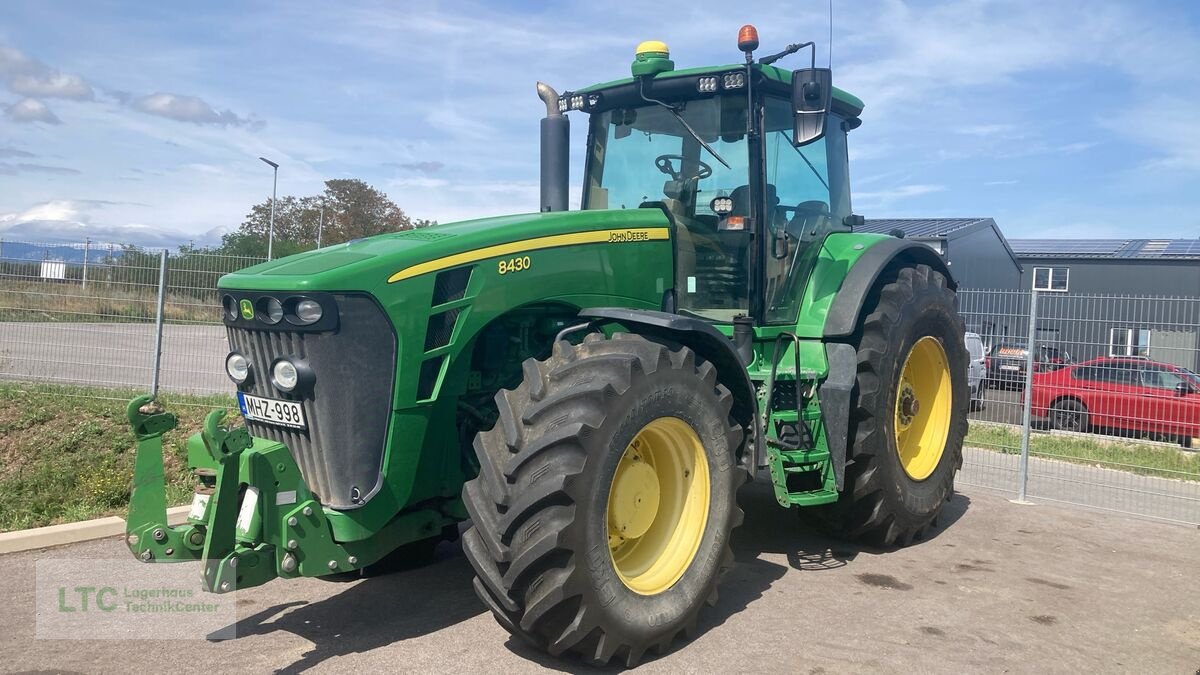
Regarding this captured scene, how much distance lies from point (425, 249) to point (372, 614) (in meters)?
1.84

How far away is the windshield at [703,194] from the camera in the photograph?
5.34 metres

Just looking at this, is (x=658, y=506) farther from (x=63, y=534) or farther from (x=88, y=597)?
(x=63, y=534)

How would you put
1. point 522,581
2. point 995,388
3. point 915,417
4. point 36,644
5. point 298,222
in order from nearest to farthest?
point 522,581 → point 36,644 → point 915,417 → point 995,388 → point 298,222

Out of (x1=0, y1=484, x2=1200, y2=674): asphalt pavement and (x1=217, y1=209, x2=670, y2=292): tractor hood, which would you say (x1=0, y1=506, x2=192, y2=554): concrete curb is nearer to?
(x1=0, y1=484, x2=1200, y2=674): asphalt pavement

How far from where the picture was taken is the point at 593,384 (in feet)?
12.3

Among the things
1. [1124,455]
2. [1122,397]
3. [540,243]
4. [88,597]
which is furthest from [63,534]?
[1124,455]

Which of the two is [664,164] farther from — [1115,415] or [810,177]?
[1115,415]

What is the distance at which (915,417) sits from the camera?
21.0 feet

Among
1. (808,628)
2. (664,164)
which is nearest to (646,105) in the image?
(664,164)

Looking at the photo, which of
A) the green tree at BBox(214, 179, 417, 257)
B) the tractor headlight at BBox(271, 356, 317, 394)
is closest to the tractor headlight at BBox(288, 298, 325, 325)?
the tractor headlight at BBox(271, 356, 317, 394)

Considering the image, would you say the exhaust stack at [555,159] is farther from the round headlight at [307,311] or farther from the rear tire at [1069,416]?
the rear tire at [1069,416]

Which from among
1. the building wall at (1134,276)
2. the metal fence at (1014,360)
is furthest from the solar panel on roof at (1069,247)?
the metal fence at (1014,360)

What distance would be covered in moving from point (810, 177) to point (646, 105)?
1.22 meters

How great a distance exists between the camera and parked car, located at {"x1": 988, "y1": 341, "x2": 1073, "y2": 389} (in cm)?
849
